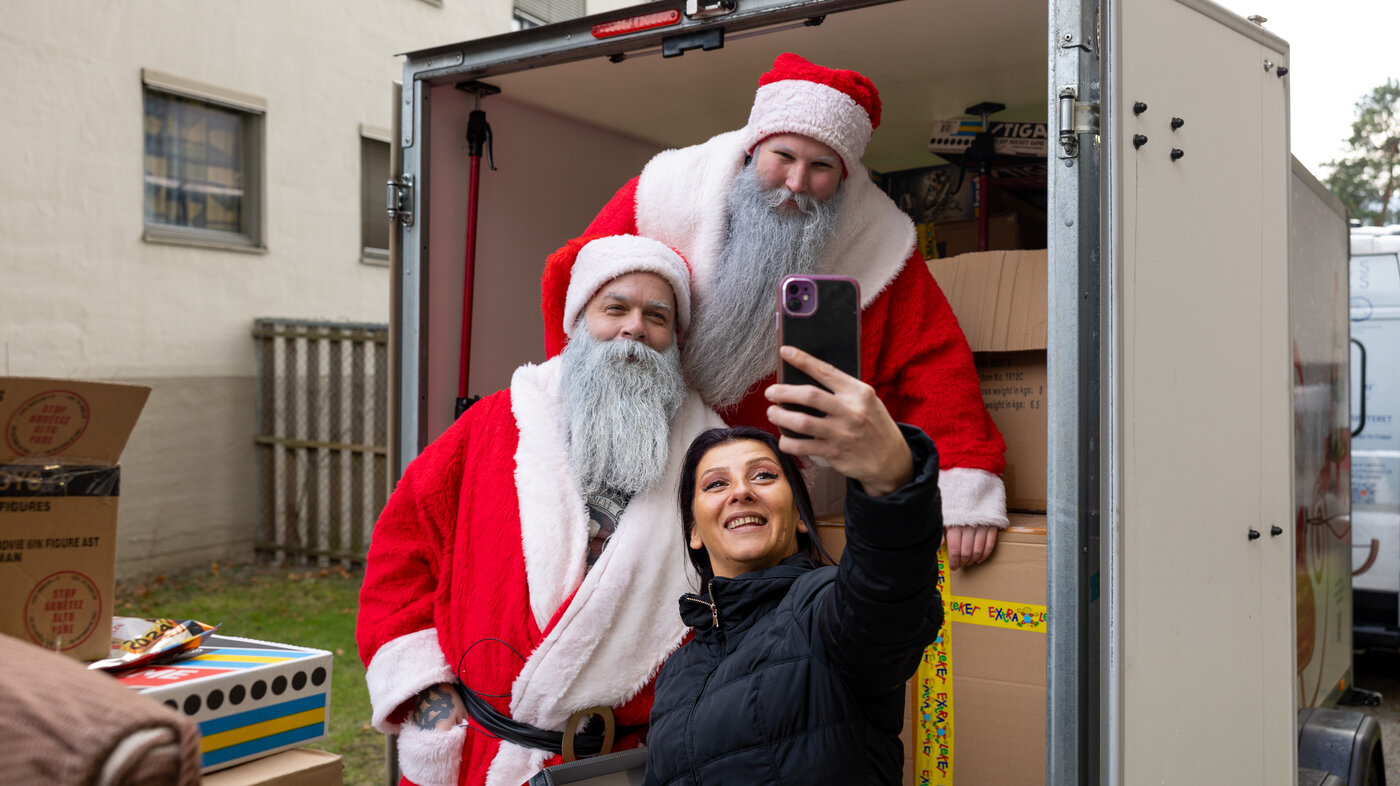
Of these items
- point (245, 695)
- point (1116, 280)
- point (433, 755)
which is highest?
point (1116, 280)

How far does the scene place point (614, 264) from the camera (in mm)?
2613

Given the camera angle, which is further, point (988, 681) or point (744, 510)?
point (988, 681)

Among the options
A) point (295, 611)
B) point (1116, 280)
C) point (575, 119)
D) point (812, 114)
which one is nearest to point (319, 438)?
point (295, 611)

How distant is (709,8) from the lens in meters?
2.75

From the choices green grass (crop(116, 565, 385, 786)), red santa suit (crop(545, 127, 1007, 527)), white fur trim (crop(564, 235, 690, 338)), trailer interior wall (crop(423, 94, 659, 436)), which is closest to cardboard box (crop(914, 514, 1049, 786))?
red santa suit (crop(545, 127, 1007, 527))

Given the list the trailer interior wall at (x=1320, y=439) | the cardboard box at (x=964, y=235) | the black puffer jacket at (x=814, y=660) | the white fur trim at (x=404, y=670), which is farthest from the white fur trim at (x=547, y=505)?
the trailer interior wall at (x=1320, y=439)

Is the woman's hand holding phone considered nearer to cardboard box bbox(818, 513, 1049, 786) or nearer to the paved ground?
cardboard box bbox(818, 513, 1049, 786)

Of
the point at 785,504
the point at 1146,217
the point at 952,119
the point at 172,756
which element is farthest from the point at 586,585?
the point at 952,119

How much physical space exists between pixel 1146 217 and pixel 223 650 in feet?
7.15

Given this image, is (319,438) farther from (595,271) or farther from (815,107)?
(815,107)

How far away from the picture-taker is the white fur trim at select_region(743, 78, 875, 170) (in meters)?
2.77

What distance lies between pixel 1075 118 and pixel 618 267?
3.55 ft

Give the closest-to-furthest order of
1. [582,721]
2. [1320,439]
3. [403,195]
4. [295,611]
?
1. [582,721]
2. [403,195]
3. [1320,439]
4. [295,611]

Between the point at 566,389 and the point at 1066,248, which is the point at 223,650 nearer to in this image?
the point at 566,389
